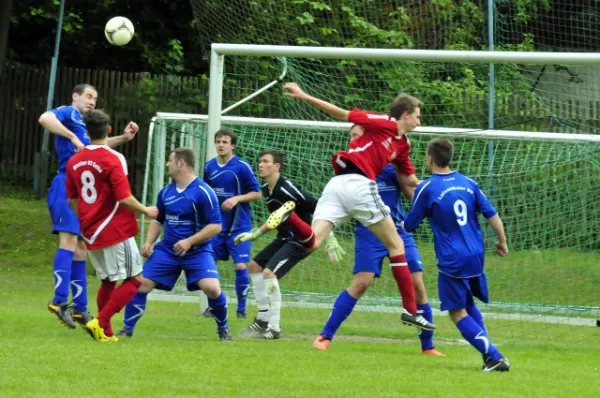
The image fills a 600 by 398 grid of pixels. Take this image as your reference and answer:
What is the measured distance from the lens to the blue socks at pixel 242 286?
1179cm

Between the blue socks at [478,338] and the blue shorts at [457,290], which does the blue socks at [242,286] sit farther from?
the blue socks at [478,338]

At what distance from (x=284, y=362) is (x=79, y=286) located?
2.46m

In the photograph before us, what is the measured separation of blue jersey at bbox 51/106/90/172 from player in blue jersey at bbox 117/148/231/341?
110 centimetres

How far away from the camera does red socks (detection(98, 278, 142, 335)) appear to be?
29.0 feet

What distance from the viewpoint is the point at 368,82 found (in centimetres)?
1428

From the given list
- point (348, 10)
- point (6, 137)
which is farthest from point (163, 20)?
point (348, 10)

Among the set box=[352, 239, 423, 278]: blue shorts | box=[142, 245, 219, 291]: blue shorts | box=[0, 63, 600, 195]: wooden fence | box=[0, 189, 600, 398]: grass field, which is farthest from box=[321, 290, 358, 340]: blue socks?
box=[0, 63, 600, 195]: wooden fence

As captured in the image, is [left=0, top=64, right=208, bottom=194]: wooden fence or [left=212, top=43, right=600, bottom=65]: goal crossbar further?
[left=0, top=64, right=208, bottom=194]: wooden fence

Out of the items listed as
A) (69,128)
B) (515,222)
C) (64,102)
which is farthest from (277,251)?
(64,102)

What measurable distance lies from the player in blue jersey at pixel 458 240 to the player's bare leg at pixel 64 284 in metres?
2.96

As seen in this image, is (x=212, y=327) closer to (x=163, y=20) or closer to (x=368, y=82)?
(x=368, y=82)

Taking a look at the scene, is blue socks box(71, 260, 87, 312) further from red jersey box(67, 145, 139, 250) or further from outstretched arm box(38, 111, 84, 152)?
outstretched arm box(38, 111, 84, 152)

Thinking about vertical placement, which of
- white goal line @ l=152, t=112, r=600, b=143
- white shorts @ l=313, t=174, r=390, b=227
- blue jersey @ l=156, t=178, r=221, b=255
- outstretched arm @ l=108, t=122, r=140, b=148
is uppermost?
white goal line @ l=152, t=112, r=600, b=143

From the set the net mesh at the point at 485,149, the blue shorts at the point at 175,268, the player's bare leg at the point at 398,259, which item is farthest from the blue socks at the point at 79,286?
the net mesh at the point at 485,149
